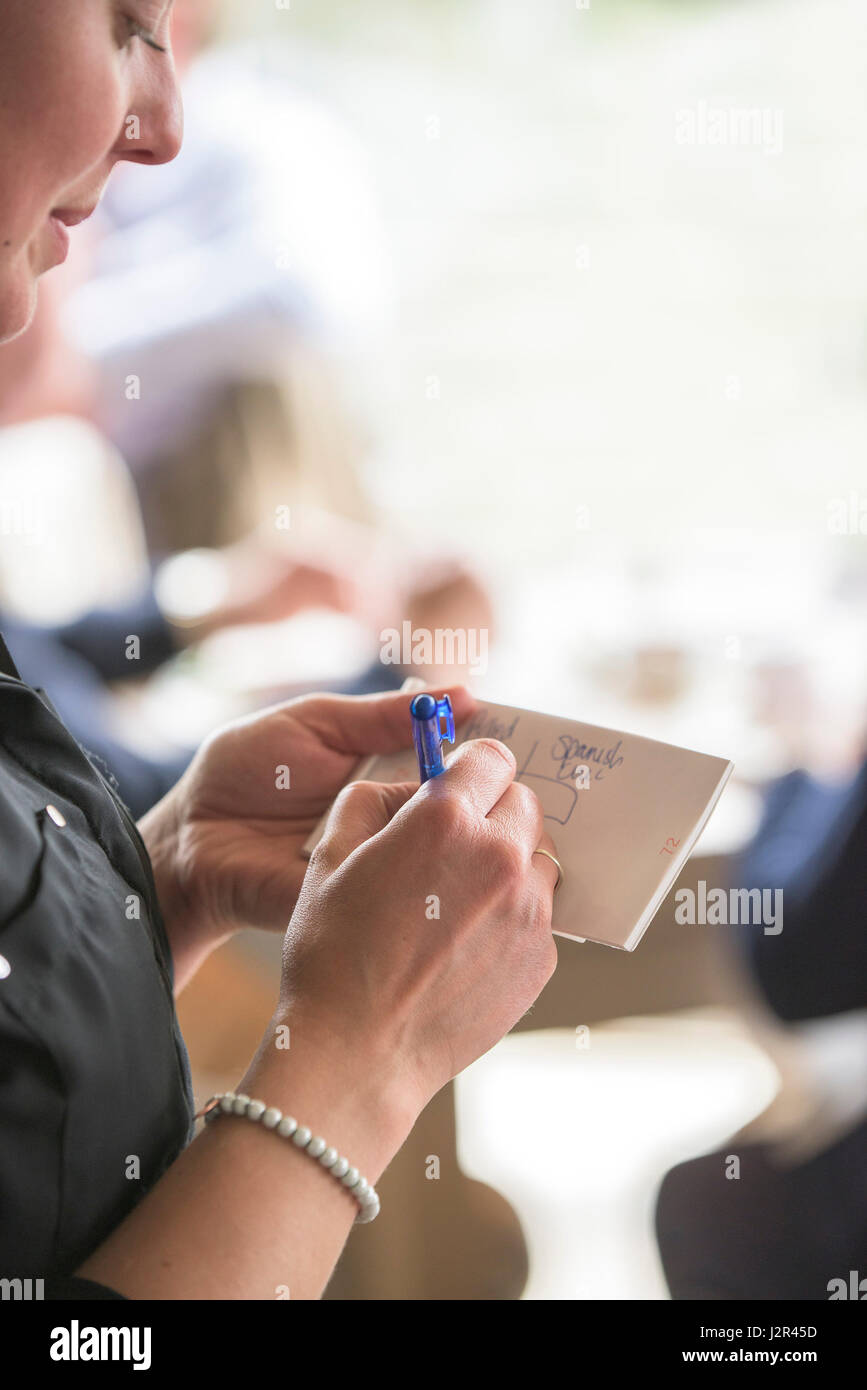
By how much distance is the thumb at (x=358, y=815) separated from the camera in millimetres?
622

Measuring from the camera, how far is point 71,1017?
50 centimetres

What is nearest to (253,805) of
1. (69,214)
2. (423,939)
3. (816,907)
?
(423,939)

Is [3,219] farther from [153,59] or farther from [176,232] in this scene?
[176,232]

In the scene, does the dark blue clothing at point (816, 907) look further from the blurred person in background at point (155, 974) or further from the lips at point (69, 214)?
the lips at point (69, 214)

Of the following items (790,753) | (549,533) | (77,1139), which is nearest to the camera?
(77,1139)

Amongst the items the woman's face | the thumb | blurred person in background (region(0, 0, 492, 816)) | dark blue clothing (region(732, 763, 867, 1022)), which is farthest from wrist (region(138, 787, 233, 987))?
blurred person in background (region(0, 0, 492, 816))

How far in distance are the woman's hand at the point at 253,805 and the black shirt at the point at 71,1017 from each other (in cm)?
17

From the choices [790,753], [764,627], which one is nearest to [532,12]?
[764,627]

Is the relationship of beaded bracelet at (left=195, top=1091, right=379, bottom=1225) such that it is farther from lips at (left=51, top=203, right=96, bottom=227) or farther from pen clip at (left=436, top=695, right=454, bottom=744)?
lips at (left=51, top=203, right=96, bottom=227)

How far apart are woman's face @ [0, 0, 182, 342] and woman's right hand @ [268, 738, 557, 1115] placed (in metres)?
0.32

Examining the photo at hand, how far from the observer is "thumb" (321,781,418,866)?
0.62m

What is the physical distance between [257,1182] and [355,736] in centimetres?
40

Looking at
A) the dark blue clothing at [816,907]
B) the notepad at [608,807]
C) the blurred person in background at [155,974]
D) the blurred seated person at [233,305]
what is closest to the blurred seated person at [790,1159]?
the dark blue clothing at [816,907]

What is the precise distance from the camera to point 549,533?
2137 millimetres
